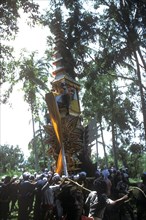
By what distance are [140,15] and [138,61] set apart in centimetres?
342

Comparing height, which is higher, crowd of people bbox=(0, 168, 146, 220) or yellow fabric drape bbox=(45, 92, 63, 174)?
yellow fabric drape bbox=(45, 92, 63, 174)

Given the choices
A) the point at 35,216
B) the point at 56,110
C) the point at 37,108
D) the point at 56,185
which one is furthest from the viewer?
the point at 37,108

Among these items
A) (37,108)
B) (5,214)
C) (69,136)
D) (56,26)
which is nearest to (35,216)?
(5,214)

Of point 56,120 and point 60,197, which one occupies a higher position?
point 56,120

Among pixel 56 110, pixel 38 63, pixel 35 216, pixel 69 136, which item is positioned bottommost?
pixel 35 216

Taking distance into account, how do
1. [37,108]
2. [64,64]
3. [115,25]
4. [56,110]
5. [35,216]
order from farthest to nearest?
[37,108]
[64,64]
[115,25]
[56,110]
[35,216]

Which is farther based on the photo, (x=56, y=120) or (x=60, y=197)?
(x=56, y=120)

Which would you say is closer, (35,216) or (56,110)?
(35,216)

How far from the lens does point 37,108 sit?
31172mm

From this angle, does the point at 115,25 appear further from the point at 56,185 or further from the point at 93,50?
the point at 56,185

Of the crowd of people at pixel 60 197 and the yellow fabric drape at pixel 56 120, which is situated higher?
the yellow fabric drape at pixel 56 120

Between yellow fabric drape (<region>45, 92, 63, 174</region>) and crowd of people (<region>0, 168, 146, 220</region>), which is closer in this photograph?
crowd of people (<region>0, 168, 146, 220</region>)

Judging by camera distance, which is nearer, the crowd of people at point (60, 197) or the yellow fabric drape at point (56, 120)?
the crowd of people at point (60, 197)

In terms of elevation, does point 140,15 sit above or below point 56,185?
above
